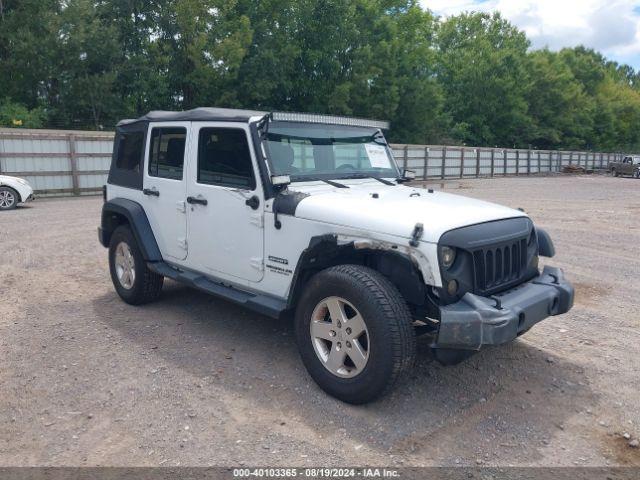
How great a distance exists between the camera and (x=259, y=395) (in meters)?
4.00

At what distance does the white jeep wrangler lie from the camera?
3562mm

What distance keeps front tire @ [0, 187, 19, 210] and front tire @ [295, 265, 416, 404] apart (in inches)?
518

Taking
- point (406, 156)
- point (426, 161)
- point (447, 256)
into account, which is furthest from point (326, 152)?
point (426, 161)

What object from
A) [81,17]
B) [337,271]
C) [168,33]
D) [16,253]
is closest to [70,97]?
[81,17]

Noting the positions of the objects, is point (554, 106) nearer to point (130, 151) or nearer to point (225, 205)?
point (130, 151)

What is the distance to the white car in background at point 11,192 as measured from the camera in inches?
564

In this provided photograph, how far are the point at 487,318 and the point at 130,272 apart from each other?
13.1 ft

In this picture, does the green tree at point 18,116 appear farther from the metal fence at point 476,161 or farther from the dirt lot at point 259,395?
the dirt lot at point 259,395

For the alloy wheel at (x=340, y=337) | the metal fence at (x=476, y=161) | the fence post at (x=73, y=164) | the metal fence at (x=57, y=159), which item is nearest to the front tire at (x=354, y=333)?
the alloy wheel at (x=340, y=337)

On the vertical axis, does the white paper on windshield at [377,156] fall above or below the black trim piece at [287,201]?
above

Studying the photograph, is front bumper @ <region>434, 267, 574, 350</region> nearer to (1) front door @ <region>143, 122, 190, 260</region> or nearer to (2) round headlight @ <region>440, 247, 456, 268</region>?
(2) round headlight @ <region>440, 247, 456, 268</region>

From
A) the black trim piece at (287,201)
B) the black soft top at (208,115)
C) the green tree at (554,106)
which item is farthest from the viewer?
the green tree at (554,106)

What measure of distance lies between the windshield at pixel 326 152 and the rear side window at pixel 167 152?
115cm

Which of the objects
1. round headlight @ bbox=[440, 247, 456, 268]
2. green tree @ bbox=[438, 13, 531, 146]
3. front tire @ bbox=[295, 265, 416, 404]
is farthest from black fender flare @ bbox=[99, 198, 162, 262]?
green tree @ bbox=[438, 13, 531, 146]
